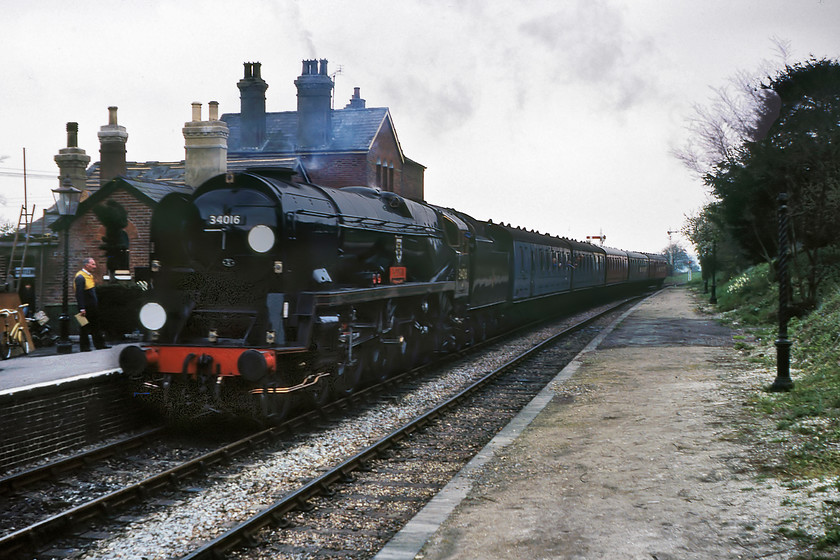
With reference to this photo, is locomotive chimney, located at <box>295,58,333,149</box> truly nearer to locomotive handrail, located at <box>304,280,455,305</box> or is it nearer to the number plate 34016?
locomotive handrail, located at <box>304,280,455,305</box>

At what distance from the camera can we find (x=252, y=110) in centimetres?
2638

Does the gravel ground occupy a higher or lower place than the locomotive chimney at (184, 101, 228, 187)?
lower

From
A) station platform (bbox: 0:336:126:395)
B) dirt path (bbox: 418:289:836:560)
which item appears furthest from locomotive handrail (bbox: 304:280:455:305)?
dirt path (bbox: 418:289:836:560)

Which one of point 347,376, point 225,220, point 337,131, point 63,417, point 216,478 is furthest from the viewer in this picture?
point 337,131

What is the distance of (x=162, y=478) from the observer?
658 centimetres

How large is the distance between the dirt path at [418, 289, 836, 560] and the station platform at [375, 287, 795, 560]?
0.04ft

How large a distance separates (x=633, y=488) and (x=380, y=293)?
5.36 meters

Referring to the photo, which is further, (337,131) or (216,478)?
(337,131)

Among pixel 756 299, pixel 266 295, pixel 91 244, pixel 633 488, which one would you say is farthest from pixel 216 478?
pixel 756 299

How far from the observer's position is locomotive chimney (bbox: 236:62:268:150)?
26.1 m

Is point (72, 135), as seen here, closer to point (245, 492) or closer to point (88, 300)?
point (88, 300)

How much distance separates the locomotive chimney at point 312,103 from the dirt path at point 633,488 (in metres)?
17.5

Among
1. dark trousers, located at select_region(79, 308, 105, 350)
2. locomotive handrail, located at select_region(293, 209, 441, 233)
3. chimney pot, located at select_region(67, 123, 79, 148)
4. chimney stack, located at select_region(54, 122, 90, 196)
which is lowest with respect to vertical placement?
dark trousers, located at select_region(79, 308, 105, 350)

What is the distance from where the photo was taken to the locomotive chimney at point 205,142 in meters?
19.8
